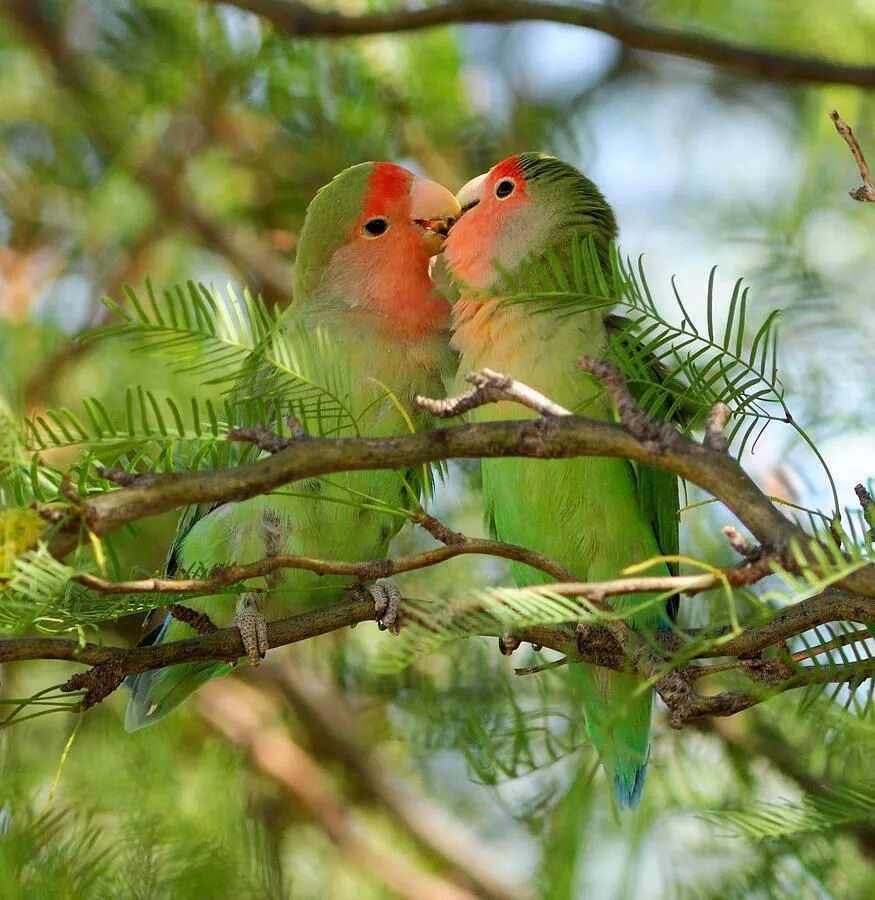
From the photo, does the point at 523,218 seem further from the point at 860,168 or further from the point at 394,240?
the point at 860,168

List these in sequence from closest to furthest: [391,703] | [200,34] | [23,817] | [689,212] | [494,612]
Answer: [494,612] → [23,817] → [391,703] → [200,34] → [689,212]

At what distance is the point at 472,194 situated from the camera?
2.86 metres

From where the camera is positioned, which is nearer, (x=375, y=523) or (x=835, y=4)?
(x=375, y=523)

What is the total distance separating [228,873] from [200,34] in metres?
2.48

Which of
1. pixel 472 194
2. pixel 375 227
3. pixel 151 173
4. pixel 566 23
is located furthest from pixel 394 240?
pixel 151 173

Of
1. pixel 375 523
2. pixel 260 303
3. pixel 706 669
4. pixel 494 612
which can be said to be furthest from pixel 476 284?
pixel 494 612

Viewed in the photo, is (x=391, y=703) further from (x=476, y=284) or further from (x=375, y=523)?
(x=476, y=284)

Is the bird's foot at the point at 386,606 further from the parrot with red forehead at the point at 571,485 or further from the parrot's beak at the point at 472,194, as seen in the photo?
the parrot's beak at the point at 472,194

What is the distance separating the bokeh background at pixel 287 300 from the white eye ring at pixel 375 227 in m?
0.48

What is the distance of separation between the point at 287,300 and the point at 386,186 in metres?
1.14

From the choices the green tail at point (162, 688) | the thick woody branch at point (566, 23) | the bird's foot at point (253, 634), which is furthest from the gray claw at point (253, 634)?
the thick woody branch at point (566, 23)

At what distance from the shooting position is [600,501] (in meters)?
2.47

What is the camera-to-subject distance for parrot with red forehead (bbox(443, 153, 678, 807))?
243 centimetres

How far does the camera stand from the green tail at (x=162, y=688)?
2.66 meters
